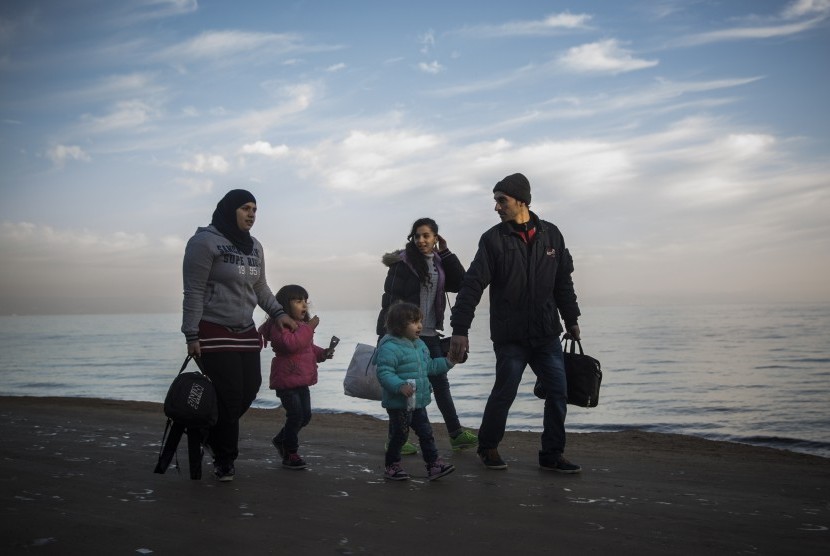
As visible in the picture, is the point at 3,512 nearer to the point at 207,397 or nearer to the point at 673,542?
the point at 207,397

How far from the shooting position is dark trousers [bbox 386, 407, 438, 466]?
5105mm

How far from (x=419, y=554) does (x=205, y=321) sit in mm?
2409

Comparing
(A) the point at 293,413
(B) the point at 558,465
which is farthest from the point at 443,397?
(A) the point at 293,413

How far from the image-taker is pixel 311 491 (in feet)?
15.3

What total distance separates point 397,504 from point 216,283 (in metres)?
1.95

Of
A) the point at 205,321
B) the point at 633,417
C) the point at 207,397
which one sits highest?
the point at 205,321

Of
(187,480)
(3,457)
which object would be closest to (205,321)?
(187,480)

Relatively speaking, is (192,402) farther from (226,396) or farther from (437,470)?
(437,470)

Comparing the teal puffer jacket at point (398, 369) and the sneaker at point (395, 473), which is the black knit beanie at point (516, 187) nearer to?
the teal puffer jacket at point (398, 369)

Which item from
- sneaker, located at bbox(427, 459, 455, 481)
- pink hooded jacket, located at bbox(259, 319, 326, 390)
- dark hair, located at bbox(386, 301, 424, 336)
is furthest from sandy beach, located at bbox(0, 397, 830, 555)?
dark hair, located at bbox(386, 301, 424, 336)

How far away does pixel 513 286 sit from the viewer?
546cm

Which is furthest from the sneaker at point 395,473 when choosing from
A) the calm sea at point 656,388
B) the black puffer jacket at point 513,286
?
the calm sea at point 656,388

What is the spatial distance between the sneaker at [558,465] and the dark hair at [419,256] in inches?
72.6

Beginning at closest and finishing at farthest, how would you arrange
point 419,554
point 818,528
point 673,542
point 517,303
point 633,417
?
1. point 419,554
2. point 673,542
3. point 818,528
4. point 517,303
5. point 633,417
